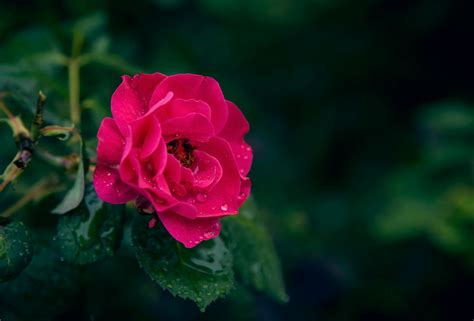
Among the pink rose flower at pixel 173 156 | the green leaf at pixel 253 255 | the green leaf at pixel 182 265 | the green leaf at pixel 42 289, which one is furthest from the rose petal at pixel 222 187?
the green leaf at pixel 42 289

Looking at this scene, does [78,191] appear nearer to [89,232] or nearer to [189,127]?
[89,232]

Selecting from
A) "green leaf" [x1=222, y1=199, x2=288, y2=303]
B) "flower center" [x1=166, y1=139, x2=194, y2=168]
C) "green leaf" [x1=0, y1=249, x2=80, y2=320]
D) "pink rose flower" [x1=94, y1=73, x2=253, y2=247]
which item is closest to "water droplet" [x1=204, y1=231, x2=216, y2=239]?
"pink rose flower" [x1=94, y1=73, x2=253, y2=247]

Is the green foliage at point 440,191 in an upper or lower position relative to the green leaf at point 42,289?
lower

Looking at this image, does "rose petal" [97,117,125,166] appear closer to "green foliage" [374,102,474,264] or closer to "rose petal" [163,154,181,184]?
"rose petal" [163,154,181,184]

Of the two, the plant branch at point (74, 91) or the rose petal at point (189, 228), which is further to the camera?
the plant branch at point (74, 91)

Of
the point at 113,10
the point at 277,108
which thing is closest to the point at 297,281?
the point at 277,108

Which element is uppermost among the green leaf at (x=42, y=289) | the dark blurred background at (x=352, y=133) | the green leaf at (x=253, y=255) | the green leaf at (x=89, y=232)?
the green leaf at (x=89, y=232)

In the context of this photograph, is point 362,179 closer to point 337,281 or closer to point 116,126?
point 337,281

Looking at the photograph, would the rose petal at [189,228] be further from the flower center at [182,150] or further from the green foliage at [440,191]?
the green foliage at [440,191]
